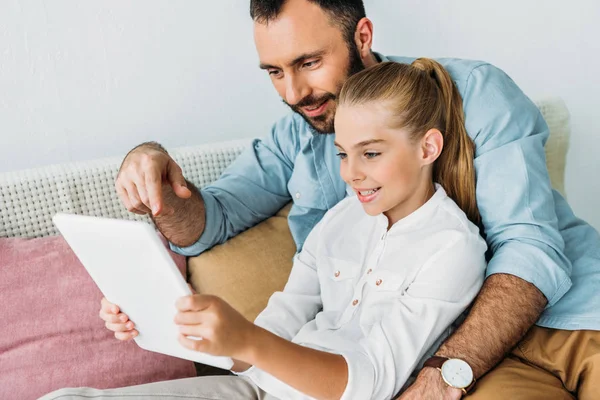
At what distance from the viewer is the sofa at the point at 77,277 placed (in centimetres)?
155

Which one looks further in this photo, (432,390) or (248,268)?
(248,268)

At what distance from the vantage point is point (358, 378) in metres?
1.19

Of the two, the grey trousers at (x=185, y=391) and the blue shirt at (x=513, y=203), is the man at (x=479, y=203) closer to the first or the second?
the blue shirt at (x=513, y=203)

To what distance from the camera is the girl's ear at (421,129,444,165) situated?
138 cm

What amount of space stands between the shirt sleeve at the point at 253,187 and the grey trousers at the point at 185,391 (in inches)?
16.8

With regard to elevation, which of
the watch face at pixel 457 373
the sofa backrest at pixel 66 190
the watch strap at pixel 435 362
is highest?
the sofa backrest at pixel 66 190

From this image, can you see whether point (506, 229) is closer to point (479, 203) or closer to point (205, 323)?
point (479, 203)

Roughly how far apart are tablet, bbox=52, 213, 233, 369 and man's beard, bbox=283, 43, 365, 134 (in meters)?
0.65

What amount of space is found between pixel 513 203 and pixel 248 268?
0.65m

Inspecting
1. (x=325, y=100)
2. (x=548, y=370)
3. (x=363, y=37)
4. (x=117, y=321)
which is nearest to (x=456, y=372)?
(x=548, y=370)

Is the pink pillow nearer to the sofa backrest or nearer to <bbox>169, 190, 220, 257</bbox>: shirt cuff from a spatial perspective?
the sofa backrest

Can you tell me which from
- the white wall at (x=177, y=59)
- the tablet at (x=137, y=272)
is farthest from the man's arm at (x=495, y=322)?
the white wall at (x=177, y=59)

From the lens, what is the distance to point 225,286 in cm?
169

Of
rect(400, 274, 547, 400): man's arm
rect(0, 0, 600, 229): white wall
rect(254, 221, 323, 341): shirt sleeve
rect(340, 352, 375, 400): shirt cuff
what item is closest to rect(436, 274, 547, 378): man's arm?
rect(400, 274, 547, 400): man's arm
